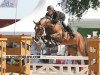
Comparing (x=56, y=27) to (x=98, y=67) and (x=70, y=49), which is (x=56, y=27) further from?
(x=98, y=67)

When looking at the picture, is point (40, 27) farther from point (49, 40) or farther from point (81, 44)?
point (81, 44)

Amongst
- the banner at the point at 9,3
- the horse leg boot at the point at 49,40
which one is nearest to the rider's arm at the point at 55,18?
the horse leg boot at the point at 49,40

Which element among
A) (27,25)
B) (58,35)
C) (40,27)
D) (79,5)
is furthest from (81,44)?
(79,5)

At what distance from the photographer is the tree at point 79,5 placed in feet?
31.3

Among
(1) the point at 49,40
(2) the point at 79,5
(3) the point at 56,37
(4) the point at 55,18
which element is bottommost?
(1) the point at 49,40

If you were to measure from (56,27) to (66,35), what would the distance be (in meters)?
0.47

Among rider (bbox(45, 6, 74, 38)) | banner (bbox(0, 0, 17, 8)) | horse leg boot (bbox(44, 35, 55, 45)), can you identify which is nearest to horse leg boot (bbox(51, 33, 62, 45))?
horse leg boot (bbox(44, 35, 55, 45))

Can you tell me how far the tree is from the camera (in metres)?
9.54

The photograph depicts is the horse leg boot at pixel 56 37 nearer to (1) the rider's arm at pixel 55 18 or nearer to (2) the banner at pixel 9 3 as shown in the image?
(1) the rider's arm at pixel 55 18

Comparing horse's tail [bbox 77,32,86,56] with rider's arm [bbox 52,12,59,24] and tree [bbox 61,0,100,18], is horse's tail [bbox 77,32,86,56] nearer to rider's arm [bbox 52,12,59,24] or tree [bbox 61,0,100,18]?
rider's arm [bbox 52,12,59,24]

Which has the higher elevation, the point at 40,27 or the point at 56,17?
the point at 56,17

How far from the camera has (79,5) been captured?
9.70m

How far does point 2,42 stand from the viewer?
6.60 m

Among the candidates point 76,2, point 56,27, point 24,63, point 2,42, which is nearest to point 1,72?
point 2,42
